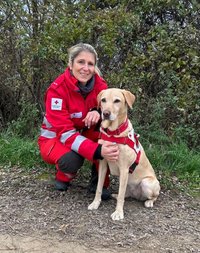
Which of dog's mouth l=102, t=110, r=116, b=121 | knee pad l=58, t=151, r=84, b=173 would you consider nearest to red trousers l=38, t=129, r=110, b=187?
knee pad l=58, t=151, r=84, b=173

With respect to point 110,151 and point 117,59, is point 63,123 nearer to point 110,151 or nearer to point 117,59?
point 110,151

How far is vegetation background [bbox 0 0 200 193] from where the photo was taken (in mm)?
6055

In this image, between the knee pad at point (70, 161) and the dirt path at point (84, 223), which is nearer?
the dirt path at point (84, 223)

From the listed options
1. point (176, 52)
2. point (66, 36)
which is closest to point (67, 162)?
point (66, 36)

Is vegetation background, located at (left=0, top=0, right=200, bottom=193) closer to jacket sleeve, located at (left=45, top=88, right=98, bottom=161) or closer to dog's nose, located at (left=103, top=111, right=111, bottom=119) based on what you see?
jacket sleeve, located at (left=45, top=88, right=98, bottom=161)

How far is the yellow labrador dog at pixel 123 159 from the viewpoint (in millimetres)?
3877

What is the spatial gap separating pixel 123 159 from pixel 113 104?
1.77 feet

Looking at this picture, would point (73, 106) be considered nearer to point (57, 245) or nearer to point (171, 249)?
point (57, 245)

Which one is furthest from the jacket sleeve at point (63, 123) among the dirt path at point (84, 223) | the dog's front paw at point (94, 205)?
the dirt path at point (84, 223)

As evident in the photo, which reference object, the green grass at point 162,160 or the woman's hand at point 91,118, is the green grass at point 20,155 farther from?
the woman's hand at point 91,118

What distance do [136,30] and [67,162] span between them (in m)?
3.47

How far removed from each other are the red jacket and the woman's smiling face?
65 millimetres

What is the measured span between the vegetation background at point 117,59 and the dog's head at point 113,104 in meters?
1.77

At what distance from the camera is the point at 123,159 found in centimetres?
396
